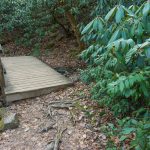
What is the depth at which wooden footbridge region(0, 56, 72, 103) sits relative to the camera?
19.7 ft

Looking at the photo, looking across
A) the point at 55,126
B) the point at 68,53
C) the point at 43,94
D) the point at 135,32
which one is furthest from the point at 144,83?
the point at 68,53

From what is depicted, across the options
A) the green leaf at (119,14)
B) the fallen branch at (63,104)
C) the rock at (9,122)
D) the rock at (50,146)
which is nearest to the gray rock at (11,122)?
the rock at (9,122)

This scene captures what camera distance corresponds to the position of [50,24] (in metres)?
11.2

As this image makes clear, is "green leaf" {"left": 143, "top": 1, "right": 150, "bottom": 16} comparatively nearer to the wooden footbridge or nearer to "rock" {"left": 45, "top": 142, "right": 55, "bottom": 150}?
"rock" {"left": 45, "top": 142, "right": 55, "bottom": 150}

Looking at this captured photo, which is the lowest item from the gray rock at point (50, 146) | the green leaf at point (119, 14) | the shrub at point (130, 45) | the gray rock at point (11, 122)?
the gray rock at point (50, 146)

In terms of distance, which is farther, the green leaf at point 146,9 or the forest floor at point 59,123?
the forest floor at point 59,123

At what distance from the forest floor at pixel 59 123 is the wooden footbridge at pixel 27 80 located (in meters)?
0.14

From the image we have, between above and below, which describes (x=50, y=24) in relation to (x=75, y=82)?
above

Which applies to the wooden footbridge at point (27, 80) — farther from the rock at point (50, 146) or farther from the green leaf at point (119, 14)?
the green leaf at point (119, 14)

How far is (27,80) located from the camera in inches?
264

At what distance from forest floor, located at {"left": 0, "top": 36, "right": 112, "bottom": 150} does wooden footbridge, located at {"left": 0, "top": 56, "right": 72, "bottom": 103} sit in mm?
144

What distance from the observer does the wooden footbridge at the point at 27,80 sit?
600cm

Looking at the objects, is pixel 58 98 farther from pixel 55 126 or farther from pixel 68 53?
pixel 68 53

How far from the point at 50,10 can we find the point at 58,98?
4.85m
